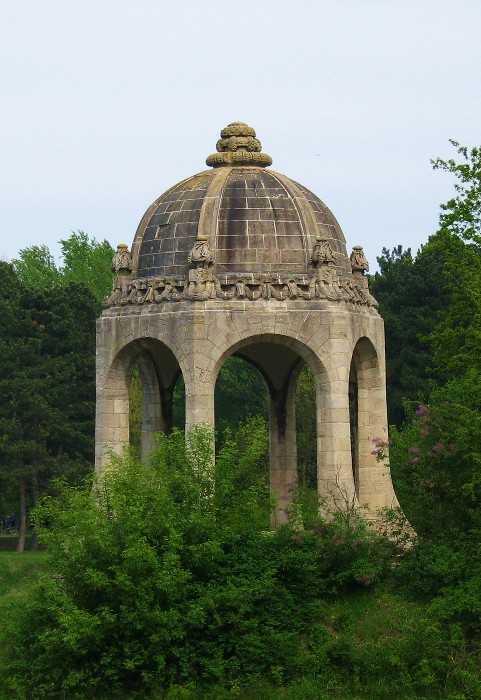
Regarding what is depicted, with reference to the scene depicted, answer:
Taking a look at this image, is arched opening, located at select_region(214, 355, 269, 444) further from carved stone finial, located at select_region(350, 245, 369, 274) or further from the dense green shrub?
the dense green shrub

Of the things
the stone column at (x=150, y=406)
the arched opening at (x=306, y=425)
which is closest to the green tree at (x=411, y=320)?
the arched opening at (x=306, y=425)

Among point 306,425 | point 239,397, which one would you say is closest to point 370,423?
point 306,425

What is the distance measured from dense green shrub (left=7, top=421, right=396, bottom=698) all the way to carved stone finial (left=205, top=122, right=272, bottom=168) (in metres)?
7.15

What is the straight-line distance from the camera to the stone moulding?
3419cm

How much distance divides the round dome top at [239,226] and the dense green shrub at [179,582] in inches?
170

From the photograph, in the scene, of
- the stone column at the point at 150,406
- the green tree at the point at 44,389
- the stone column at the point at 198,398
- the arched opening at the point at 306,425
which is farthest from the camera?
the green tree at the point at 44,389

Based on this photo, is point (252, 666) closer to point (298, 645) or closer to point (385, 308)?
point (298, 645)

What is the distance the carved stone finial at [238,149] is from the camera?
36.8 m

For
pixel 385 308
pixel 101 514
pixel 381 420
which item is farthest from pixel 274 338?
pixel 385 308

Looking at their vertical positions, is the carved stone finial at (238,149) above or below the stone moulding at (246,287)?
above

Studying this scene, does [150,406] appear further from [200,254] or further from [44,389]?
[44,389]

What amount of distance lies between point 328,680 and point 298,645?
0.96 meters

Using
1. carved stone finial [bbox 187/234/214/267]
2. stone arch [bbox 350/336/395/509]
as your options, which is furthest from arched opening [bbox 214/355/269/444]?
carved stone finial [bbox 187/234/214/267]

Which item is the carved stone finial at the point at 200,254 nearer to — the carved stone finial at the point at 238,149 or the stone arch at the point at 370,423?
the carved stone finial at the point at 238,149
